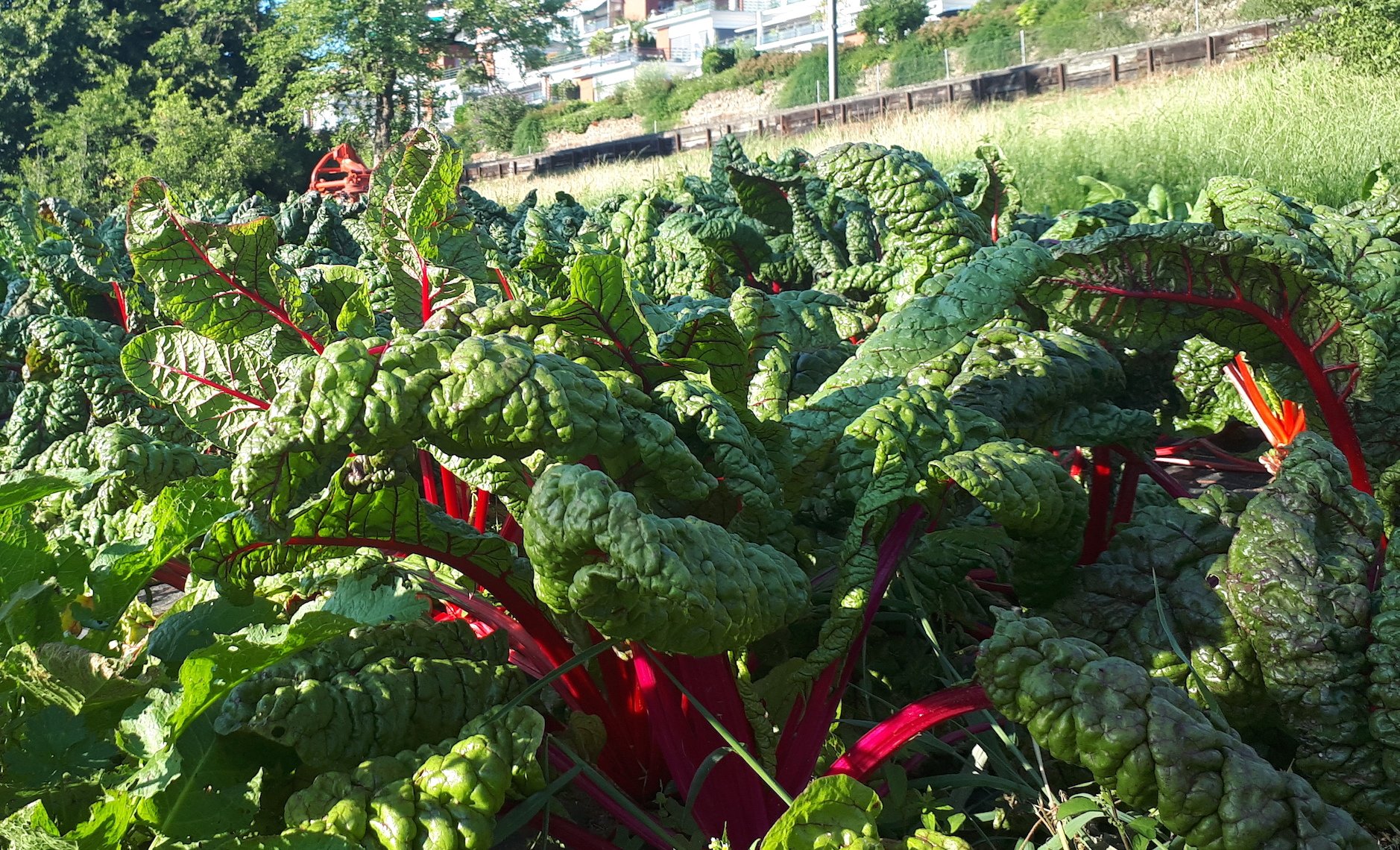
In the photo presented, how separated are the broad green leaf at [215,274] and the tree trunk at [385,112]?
30617 millimetres

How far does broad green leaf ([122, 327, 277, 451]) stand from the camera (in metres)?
1.76

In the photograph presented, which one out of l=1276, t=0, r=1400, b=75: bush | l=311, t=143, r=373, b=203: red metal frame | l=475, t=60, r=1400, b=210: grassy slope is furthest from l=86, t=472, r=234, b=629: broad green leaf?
l=1276, t=0, r=1400, b=75: bush

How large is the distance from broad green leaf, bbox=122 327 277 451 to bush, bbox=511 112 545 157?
3942 cm

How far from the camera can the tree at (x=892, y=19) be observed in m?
43.6

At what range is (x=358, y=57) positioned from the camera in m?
30.3

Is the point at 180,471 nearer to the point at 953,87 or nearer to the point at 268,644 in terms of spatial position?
the point at 268,644

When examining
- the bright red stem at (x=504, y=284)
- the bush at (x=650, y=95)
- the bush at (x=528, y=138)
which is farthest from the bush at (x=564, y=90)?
the bright red stem at (x=504, y=284)

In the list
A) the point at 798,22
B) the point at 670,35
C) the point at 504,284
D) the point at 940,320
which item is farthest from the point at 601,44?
the point at 940,320

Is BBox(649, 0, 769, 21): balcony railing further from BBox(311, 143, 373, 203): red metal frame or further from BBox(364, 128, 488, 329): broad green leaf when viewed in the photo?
BBox(364, 128, 488, 329): broad green leaf

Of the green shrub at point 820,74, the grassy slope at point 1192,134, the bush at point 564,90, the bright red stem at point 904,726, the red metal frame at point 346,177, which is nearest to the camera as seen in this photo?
the bright red stem at point 904,726

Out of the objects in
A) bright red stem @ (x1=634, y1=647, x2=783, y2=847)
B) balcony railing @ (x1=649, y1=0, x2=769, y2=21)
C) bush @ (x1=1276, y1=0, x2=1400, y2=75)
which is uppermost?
balcony railing @ (x1=649, y1=0, x2=769, y2=21)

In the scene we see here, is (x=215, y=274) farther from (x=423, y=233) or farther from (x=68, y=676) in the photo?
(x=68, y=676)

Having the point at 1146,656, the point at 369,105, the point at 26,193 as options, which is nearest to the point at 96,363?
the point at 1146,656

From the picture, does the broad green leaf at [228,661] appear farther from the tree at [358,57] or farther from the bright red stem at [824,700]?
the tree at [358,57]
